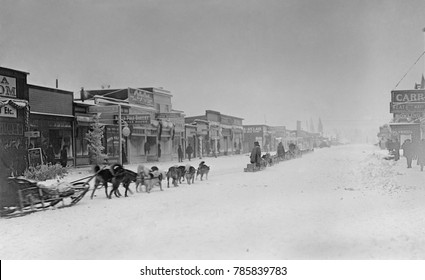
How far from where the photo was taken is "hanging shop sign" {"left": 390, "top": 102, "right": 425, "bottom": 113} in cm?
747

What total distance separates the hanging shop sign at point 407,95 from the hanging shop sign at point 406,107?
0.39ft

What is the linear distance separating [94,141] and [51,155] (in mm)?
2519

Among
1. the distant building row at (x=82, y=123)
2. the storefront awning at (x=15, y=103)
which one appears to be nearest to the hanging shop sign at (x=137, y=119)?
the distant building row at (x=82, y=123)

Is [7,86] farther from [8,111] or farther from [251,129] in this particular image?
[251,129]

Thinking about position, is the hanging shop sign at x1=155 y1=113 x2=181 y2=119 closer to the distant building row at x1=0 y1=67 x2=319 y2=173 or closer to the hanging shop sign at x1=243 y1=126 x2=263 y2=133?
the distant building row at x1=0 y1=67 x2=319 y2=173

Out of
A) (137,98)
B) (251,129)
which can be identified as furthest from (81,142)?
(251,129)

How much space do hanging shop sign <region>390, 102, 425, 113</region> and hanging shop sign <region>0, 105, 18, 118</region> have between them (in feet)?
35.1

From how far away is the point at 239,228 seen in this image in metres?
5.55

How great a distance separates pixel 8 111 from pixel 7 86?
92 centimetres

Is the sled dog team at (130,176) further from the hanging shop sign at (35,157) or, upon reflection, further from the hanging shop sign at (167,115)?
the hanging shop sign at (167,115)

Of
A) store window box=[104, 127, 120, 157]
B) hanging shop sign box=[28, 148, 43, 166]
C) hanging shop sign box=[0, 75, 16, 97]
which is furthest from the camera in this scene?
store window box=[104, 127, 120, 157]

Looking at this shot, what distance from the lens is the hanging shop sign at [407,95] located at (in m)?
6.93

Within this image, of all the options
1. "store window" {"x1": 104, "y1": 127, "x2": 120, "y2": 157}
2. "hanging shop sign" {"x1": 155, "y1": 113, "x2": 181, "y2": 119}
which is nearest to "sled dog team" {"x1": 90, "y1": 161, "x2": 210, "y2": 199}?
"hanging shop sign" {"x1": 155, "y1": 113, "x2": 181, "y2": 119}

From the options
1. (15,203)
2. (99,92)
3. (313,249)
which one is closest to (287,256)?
(313,249)
